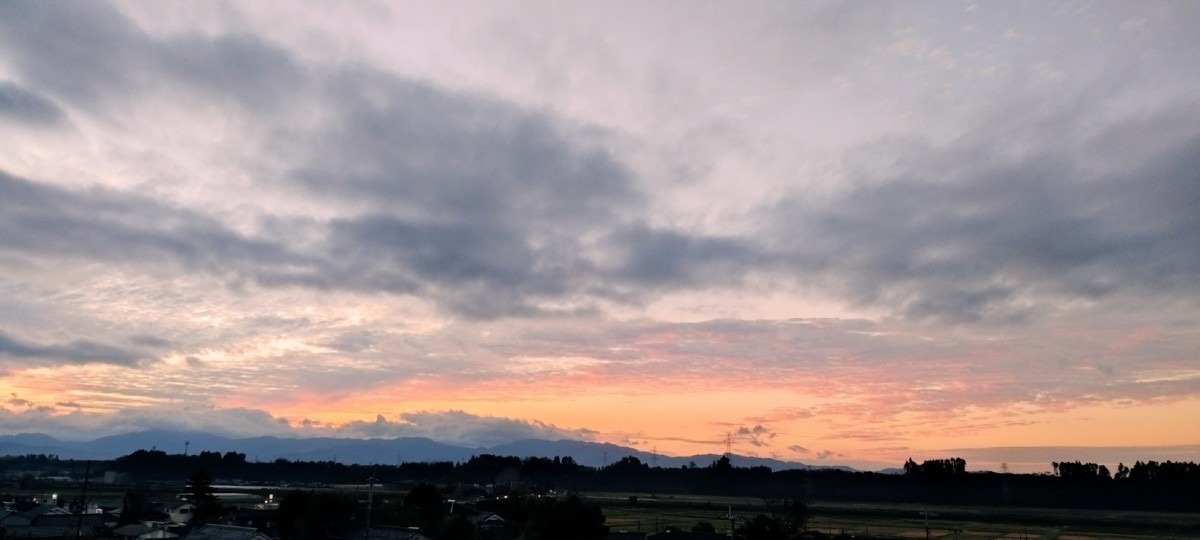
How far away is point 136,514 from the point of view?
219ft

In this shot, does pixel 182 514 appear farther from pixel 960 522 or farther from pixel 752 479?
pixel 752 479

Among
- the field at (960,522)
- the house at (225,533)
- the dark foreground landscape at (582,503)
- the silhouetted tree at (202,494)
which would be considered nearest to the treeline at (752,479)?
the dark foreground landscape at (582,503)

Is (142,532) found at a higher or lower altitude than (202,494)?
lower

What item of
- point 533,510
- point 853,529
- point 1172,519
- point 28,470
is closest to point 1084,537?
point 853,529

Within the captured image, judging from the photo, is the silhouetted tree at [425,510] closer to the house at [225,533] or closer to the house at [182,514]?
the house at [225,533]

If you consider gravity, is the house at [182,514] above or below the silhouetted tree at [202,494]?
below

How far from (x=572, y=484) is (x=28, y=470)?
105947 mm

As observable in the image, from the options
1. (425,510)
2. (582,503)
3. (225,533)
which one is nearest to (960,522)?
(582,503)

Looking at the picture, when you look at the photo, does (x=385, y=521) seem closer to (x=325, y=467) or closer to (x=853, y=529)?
(x=853, y=529)

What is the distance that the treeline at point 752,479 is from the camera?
106562 millimetres

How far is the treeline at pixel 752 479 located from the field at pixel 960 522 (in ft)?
39.3

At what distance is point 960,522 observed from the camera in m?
79.6

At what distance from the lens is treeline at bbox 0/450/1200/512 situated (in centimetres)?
10656

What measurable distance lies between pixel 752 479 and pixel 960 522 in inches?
2502
